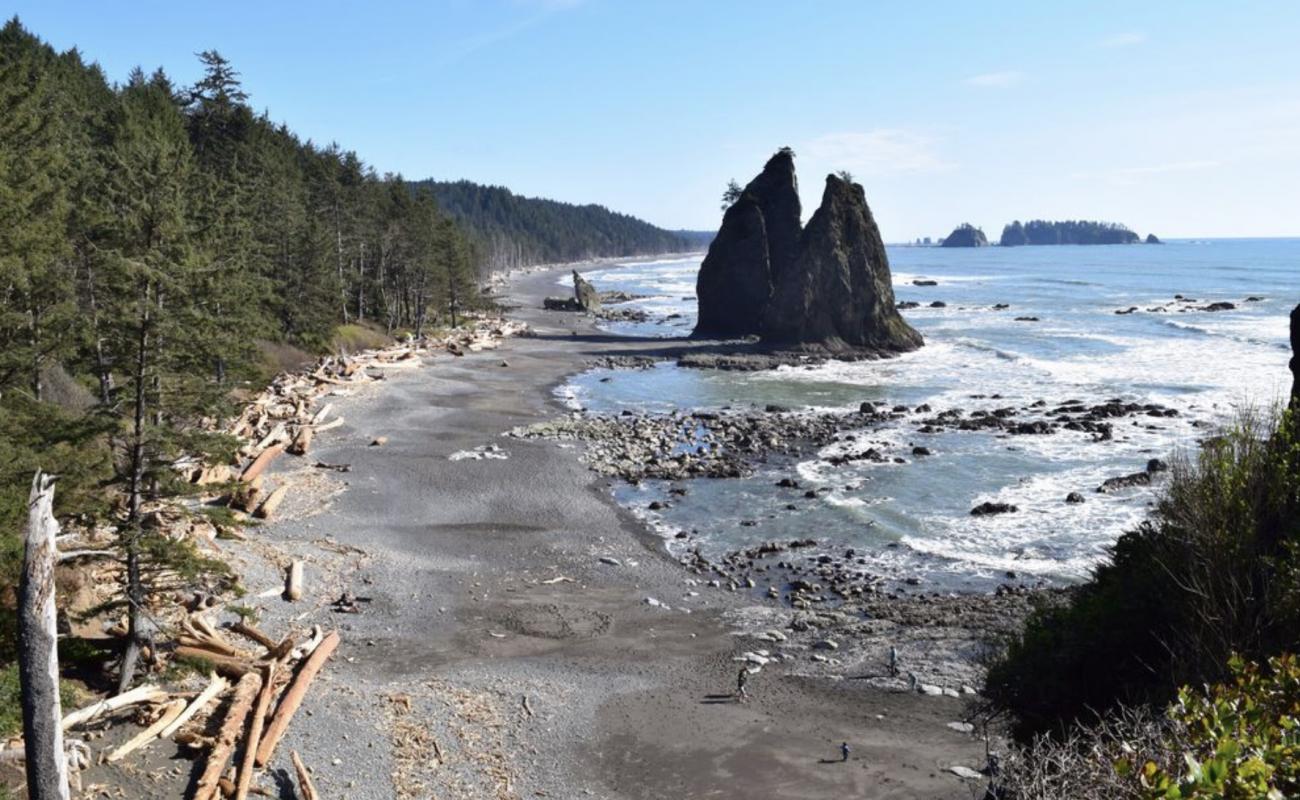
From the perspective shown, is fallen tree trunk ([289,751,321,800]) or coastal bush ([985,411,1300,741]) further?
fallen tree trunk ([289,751,321,800])

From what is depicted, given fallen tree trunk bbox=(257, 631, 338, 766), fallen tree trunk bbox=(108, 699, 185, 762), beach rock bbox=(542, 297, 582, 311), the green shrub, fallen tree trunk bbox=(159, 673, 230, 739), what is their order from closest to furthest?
the green shrub
fallen tree trunk bbox=(108, 699, 185, 762)
fallen tree trunk bbox=(257, 631, 338, 766)
fallen tree trunk bbox=(159, 673, 230, 739)
beach rock bbox=(542, 297, 582, 311)

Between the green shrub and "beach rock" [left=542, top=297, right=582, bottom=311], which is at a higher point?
"beach rock" [left=542, top=297, right=582, bottom=311]

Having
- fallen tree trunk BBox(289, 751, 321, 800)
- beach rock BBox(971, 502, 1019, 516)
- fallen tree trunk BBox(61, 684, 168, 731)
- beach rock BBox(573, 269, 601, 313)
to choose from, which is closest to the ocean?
beach rock BBox(971, 502, 1019, 516)

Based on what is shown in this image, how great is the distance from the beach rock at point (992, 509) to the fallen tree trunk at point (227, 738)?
25107mm

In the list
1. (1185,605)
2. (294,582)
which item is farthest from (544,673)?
(1185,605)

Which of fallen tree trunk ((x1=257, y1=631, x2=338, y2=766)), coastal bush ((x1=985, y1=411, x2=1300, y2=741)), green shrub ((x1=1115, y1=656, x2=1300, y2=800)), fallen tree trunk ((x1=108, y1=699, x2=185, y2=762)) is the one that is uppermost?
green shrub ((x1=1115, y1=656, x2=1300, y2=800))

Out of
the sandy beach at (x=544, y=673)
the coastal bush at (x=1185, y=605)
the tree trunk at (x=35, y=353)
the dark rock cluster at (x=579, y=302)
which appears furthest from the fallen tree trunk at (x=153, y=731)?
the dark rock cluster at (x=579, y=302)

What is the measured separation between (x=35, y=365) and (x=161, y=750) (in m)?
10.9

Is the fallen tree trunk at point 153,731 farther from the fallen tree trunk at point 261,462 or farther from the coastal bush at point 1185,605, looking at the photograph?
the fallen tree trunk at point 261,462

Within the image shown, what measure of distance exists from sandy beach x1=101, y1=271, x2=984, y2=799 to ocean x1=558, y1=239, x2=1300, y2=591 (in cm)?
481

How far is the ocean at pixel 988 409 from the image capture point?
2878cm

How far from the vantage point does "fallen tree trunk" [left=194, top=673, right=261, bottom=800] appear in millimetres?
13531

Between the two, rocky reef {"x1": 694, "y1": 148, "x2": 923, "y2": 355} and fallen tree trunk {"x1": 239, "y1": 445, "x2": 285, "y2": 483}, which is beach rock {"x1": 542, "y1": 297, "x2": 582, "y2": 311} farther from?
fallen tree trunk {"x1": 239, "y1": 445, "x2": 285, "y2": 483}

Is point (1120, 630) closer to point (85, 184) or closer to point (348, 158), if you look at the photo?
point (85, 184)
